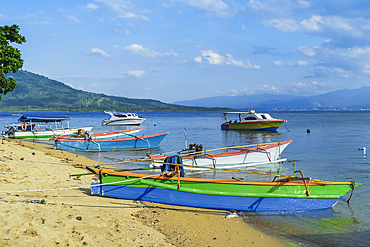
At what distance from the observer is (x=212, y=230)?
859cm

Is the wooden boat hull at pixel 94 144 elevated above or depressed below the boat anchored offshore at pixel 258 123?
below

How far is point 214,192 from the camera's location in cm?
998

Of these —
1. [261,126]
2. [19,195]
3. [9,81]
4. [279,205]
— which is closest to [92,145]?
[9,81]

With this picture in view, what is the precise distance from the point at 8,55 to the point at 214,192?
511 inches

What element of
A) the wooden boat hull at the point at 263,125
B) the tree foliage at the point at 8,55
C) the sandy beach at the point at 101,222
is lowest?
the sandy beach at the point at 101,222

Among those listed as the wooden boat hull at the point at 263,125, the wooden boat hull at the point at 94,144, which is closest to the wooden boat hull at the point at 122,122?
the wooden boat hull at the point at 263,125

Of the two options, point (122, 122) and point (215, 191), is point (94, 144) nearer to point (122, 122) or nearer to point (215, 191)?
point (215, 191)

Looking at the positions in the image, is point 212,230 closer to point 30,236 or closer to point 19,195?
point 30,236

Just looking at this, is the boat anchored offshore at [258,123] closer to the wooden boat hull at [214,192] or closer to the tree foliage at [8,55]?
the tree foliage at [8,55]

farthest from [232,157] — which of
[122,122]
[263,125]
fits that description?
[122,122]

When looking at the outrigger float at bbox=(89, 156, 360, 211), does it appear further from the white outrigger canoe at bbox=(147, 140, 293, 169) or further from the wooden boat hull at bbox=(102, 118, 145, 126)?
the wooden boat hull at bbox=(102, 118, 145, 126)

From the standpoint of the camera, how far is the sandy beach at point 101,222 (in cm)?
662

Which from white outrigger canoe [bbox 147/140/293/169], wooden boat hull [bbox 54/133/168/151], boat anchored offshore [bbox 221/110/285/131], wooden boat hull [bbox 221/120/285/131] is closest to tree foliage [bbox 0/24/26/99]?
white outrigger canoe [bbox 147/140/293/169]

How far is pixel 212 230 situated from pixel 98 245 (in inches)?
128
